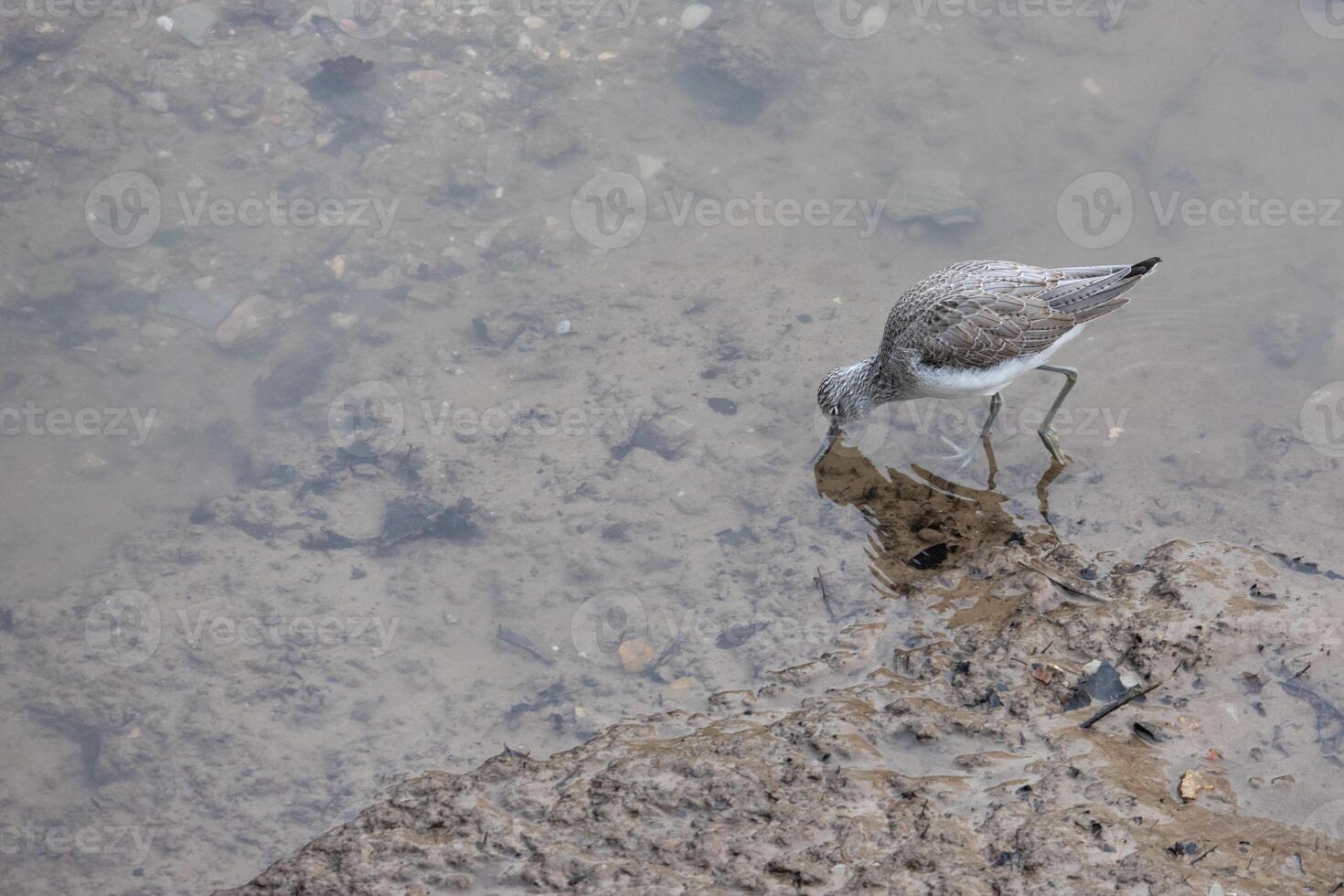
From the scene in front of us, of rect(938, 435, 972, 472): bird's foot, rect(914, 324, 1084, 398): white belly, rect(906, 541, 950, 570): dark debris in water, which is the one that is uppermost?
rect(914, 324, 1084, 398): white belly

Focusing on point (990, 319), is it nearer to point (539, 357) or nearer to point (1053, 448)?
point (1053, 448)

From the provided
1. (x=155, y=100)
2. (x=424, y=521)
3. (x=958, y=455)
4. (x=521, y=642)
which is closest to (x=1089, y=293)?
(x=958, y=455)

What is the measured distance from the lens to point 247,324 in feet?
27.8

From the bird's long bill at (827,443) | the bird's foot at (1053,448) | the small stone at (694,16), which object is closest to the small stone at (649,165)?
the small stone at (694,16)

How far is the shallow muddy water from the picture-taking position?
5.63m

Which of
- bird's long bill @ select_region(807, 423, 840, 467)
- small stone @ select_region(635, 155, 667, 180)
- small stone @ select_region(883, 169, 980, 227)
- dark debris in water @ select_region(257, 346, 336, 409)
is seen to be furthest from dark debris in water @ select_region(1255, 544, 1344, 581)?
dark debris in water @ select_region(257, 346, 336, 409)

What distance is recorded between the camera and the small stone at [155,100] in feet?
33.1

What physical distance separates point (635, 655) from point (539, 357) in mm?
3068

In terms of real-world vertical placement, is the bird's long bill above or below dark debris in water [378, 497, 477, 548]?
above

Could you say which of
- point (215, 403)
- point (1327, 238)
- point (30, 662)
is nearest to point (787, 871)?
point (30, 662)

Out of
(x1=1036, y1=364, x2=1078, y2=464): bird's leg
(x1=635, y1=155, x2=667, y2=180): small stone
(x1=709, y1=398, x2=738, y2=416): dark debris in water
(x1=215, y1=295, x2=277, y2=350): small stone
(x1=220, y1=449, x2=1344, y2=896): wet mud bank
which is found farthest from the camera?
(x1=635, y1=155, x2=667, y2=180): small stone

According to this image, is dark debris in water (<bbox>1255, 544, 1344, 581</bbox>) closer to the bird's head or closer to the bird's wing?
the bird's wing

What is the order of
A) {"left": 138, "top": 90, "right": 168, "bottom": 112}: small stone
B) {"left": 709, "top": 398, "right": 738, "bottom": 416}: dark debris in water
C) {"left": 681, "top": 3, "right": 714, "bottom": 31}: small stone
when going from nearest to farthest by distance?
{"left": 709, "top": 398, "right": 738, "bottom": 416}: dark debris in water < {"left": 138, "top": 90, "right": 168, "bottom": 112}: small stone < {"left": 681, "top": 3, "right": 714, "bottom": 31}: small stone

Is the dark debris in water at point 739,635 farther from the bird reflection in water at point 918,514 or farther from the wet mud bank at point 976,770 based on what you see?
the bird reflection in water at point 918,514
